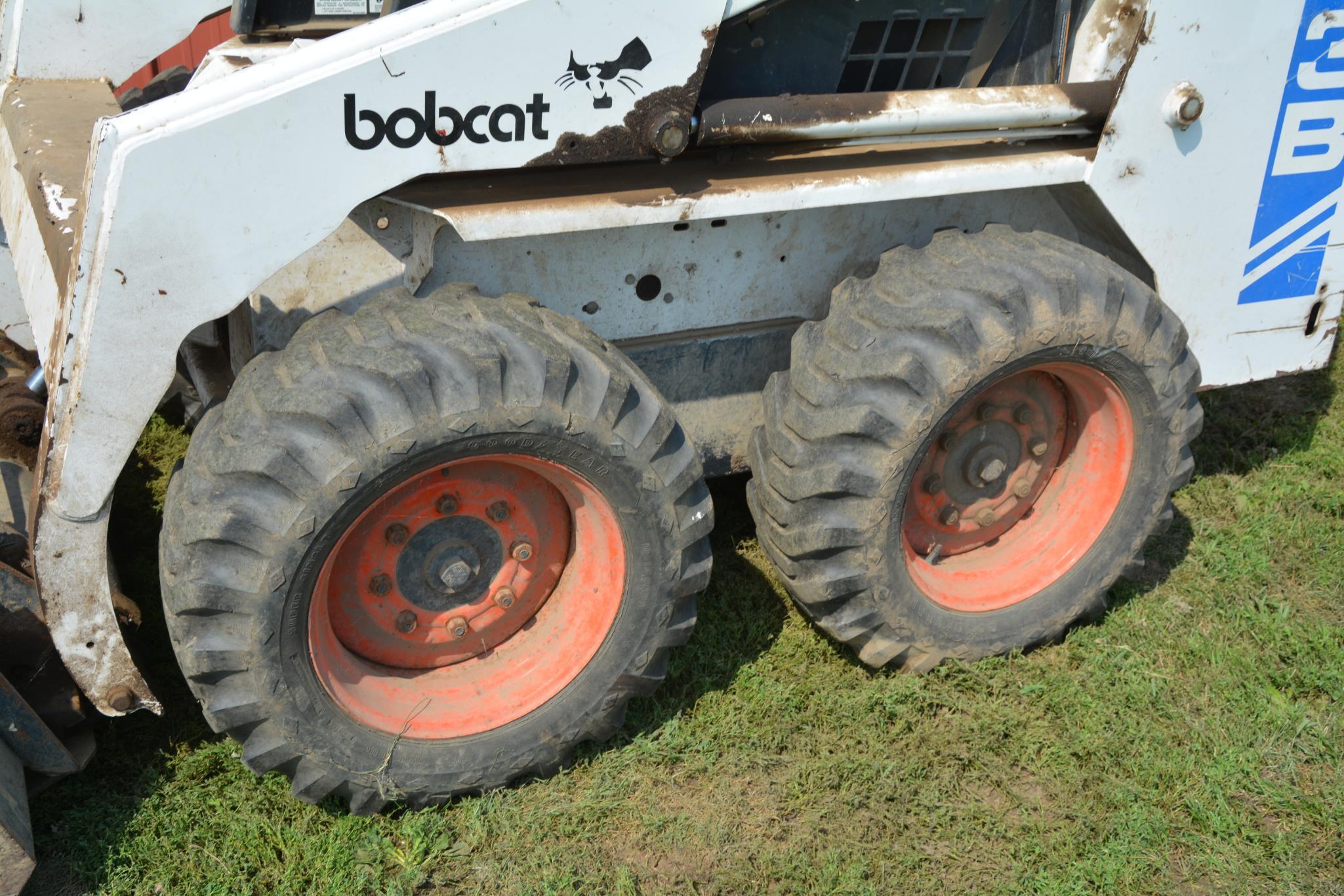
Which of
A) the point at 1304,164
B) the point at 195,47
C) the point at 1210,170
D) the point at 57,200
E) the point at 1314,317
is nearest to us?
the point at 57,200

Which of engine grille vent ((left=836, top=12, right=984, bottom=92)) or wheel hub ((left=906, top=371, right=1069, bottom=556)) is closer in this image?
engine grille vent ((left=836, top=12, right=984, bottom=92))

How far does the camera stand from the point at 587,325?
2850mm

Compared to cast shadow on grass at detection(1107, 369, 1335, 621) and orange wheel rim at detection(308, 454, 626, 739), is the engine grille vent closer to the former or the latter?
orange wheel rim at detection(308, 454, 626, 739)

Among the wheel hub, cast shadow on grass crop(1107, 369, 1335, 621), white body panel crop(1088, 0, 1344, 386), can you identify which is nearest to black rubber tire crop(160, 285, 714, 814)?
the wheel hub

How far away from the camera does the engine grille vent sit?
292cm

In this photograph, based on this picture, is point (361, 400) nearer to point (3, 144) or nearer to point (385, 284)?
point (385, 284)

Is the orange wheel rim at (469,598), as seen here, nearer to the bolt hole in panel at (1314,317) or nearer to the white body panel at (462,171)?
the white body panel at (462,171)

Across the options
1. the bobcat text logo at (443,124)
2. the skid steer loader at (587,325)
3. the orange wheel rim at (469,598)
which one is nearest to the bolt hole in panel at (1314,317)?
the skid steer loader at (587,325)

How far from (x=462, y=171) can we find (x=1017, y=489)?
1813 mm

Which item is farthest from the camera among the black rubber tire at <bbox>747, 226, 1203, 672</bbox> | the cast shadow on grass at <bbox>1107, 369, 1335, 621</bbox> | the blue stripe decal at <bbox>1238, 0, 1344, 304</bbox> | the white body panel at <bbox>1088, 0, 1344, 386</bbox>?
the cast shadow on grass at <bbox>1107, 369, 1335, 621</bbox>

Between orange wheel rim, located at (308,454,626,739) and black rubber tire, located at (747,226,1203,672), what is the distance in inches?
19.8

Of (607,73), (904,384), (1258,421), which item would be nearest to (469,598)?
(904,384)

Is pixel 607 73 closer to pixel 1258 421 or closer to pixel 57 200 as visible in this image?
pixel 57 200

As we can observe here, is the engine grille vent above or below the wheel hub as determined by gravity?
above
